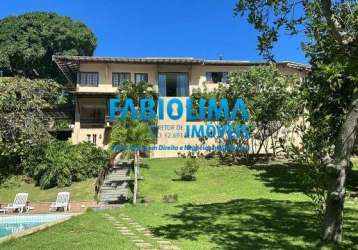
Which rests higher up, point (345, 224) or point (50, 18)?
point (50, 18)

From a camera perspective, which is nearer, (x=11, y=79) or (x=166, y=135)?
(x=11, y=79)

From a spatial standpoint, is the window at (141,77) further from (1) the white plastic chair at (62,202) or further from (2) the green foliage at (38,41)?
(1) the white plastic chair at (62,202)

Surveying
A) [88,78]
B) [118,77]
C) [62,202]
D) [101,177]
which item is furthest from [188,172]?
[88,78]

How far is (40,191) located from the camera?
2873 cm

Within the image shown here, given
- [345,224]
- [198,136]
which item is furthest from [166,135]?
[345,224]

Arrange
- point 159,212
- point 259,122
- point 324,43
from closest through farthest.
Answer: point 324,43, point 159,212, point 259,122

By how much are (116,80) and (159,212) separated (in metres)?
24.3

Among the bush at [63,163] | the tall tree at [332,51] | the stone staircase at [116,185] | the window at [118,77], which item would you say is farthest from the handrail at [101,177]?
the tall tree at [332,51]

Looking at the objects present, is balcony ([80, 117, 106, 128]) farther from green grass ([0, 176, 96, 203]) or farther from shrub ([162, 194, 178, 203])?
shrub ([162, 194, 178, 203])

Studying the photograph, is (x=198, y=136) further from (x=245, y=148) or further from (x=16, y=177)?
(x=16, y=177)

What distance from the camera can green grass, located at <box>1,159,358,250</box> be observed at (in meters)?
11.0

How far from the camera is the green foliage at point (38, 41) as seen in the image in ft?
157

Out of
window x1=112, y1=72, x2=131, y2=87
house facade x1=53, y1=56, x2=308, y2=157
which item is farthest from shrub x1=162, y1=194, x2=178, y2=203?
window x1=112, y1=72, x2=131, y2=87

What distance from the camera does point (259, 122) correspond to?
3581 centimetres
